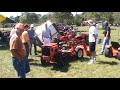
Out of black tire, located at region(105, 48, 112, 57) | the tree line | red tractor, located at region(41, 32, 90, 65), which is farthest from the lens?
the tree line

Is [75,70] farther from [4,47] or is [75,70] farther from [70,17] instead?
[70,17]

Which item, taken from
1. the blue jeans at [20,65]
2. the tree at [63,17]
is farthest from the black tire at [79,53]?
the tree at [63,17]

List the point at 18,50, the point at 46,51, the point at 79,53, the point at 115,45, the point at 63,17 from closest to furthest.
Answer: the point at 18,50, the point at 46,51, the point at 79,53, the point at 115,45, the point at 63,17

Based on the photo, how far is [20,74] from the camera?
6.68 meters

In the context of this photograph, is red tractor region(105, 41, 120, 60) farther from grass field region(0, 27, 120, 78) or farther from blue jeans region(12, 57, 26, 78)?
blue jeans region(12, 57, 26, 78)

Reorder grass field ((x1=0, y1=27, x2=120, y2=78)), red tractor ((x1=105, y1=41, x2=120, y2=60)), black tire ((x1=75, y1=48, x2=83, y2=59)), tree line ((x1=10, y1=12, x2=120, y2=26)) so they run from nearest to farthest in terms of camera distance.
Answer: grass field ((x1=0, y1=27, x2=120, y2=78)), black tire ((x1=75, y1=48, x2=83, y2=59)), red tractor ((x1=105, y1=41, x2=120, y2=60)), tree line ((x1=10, y1=12, x2=120, y2=26))

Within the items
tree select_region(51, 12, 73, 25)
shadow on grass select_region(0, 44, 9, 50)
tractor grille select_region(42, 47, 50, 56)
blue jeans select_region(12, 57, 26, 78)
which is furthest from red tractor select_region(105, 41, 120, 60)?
tree select_region(51, 12, 73, 25)

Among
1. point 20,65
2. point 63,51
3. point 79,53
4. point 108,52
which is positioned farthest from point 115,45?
point 20,65

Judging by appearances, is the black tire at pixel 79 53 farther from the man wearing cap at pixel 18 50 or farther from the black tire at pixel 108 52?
the man wearing cap at pixel 18 50

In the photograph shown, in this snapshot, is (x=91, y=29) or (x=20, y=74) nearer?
(x=20, y=74)
